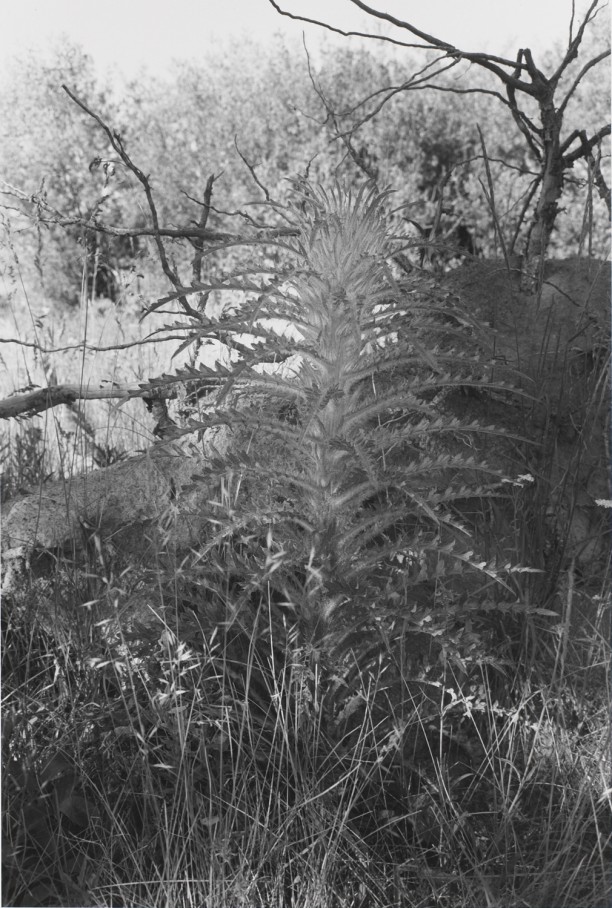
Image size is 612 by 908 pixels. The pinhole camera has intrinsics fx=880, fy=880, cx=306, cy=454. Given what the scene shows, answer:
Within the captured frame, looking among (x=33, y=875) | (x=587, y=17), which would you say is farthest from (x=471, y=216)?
(x=33, y=875)

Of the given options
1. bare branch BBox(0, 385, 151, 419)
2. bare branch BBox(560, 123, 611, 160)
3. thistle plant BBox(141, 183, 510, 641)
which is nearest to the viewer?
thistle plant BBox(141, 183, 510, 641)

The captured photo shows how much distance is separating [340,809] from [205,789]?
0.31 metres

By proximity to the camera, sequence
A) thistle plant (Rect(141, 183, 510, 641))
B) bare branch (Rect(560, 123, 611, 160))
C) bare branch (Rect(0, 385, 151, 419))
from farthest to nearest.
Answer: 1. bare branch (Rect(0, 385, 151, 419))
2. bare branch (Rect(560, 123, 611, 160))
3. thistle plant (Rect(141, 183, 510, 641))

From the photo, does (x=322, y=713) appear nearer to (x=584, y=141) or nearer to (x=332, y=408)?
(x=332, y=408)

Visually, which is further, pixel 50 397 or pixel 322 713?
pixel 50 397

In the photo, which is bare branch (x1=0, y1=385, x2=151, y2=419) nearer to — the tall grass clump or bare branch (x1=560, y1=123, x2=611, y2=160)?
the tall grass clump

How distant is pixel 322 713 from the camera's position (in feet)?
6.44

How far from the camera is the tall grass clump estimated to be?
1.77 metres

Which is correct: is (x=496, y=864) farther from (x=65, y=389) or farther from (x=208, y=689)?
(x=65, y=389)

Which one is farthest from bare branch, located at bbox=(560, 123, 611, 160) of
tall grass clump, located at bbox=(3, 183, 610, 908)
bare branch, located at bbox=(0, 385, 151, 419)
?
bare branch, located at bbox=(0, 385, 151, 419)

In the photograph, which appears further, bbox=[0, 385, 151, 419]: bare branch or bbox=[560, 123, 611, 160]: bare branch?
bbox=[0, 385, 151, 419]: bare branch

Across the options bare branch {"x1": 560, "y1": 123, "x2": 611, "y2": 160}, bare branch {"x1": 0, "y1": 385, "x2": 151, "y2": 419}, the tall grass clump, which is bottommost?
the tall grass clump

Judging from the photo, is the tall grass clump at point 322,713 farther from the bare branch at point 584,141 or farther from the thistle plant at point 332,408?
the bare branch at point 584,141

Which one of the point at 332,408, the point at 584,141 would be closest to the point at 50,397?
the point at 332,408
